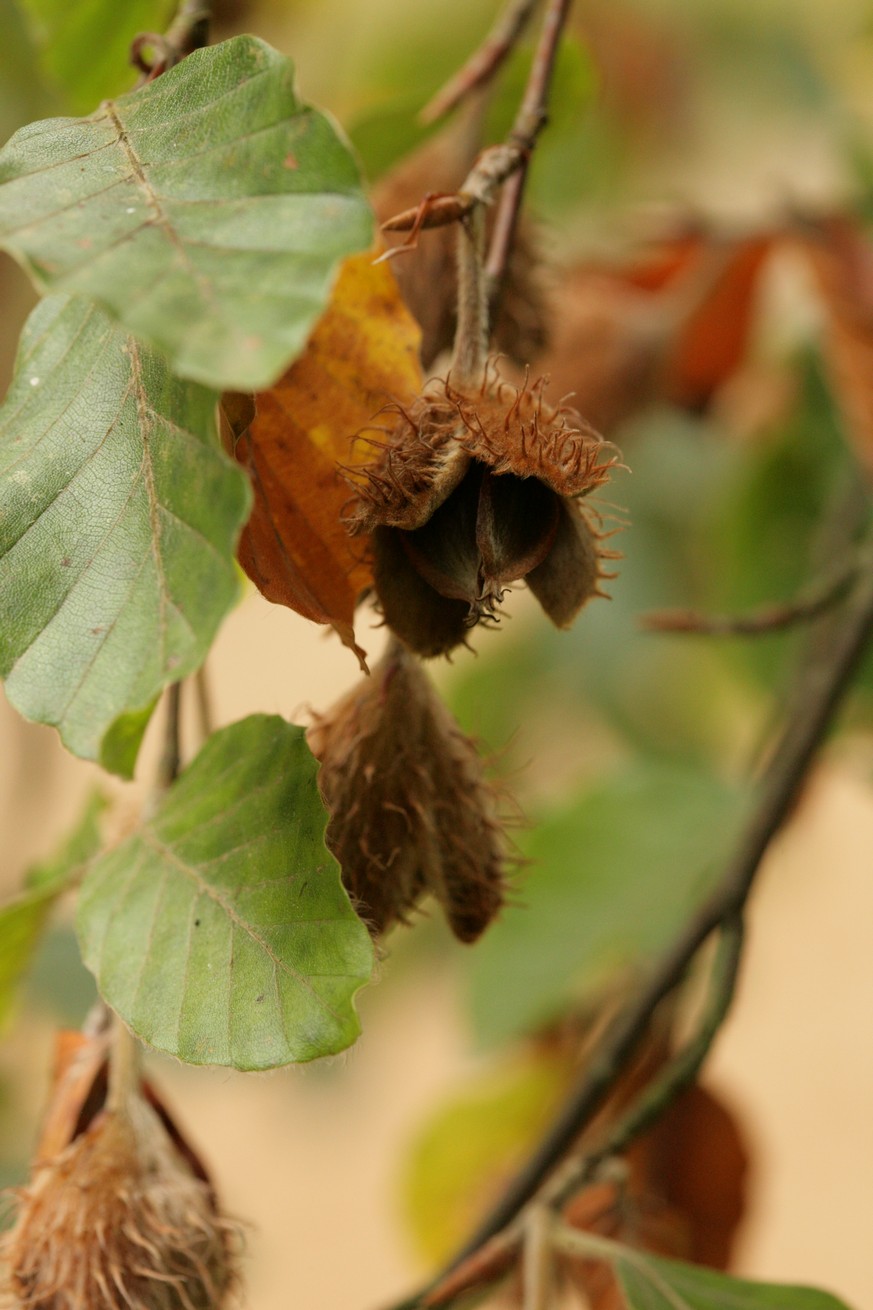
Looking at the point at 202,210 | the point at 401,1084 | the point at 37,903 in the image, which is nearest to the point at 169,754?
the point at 37,903

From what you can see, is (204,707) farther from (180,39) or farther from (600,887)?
(600,887)

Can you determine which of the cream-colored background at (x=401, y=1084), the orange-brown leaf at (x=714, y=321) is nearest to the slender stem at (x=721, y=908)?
the orange-brown leaf at (x=714, y=321)

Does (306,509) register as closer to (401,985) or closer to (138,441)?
(138,441)

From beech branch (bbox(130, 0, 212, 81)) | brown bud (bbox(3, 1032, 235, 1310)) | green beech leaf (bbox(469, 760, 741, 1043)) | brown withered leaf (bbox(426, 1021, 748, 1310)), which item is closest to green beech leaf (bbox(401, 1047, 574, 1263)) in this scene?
green beech leaf (bbox(469, 760, 741, 1043))

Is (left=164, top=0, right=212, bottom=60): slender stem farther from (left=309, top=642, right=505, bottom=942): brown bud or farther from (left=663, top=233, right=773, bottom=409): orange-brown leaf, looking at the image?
(left=663, top=233, right=773, bottom=409): orange-brown leaf

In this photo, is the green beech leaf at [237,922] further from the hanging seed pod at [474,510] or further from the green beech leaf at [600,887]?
the green beech leaf at [600,887]

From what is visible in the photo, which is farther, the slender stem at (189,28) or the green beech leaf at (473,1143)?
the green beech leaf at (473,1143)
